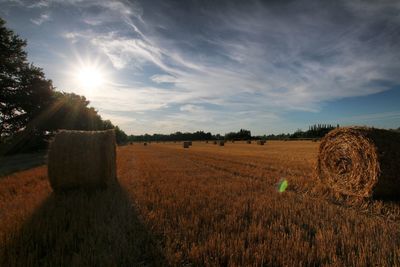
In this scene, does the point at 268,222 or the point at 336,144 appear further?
the point at 336,144

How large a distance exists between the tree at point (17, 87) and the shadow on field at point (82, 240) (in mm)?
26020

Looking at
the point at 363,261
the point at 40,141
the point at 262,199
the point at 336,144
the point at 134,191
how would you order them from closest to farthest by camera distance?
the point at 363,261, the point at 262,199, the point at 134,191, the point at 336,144, the point at 40,141

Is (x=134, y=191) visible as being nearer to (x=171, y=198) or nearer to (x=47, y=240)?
(x=171, y=198)

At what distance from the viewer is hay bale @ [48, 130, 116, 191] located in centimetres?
722

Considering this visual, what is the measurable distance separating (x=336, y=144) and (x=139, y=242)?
20.9ft

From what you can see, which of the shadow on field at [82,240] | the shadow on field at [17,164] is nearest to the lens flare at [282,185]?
the shadow on field at [82,240]

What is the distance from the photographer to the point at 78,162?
7328 millimetres

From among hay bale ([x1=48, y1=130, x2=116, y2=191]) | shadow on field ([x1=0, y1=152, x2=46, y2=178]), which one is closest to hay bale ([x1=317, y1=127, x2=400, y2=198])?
hay bale ([x1=48, y1=130, x2=116, y2=191])

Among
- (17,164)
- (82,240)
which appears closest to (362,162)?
(82,240)

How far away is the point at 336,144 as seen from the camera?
7.46 meters

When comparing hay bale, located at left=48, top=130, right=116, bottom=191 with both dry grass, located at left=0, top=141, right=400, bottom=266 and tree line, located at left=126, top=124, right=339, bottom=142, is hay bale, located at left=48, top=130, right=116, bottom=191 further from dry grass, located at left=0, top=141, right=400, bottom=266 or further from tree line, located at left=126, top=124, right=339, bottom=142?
tree line, located at left=126, top=124, right=339, bottom=142

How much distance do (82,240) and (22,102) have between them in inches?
1161

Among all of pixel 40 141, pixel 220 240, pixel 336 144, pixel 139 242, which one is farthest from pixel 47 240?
pixel 40 141

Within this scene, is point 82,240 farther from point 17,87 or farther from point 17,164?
point 17,87
